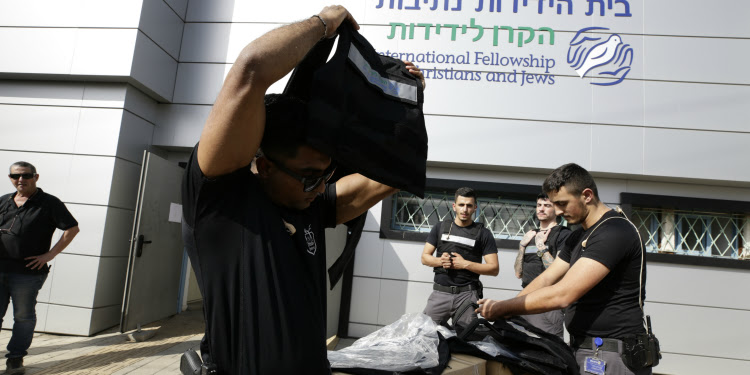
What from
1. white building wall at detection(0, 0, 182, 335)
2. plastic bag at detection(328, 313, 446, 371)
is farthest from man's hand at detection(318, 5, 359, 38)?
white building wall at detection(0, 0, 182, 335)

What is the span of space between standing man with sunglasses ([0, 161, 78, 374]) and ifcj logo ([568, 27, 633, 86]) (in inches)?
265

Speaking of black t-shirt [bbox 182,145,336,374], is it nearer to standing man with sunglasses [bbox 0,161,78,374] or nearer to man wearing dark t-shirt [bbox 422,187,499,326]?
man wearing dark t-shirt [bbox 422,187,499,326]

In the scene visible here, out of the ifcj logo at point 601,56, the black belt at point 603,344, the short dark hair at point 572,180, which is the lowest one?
the black belt at point 603,344

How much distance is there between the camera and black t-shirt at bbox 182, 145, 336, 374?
38.9 inches

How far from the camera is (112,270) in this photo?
549 cm

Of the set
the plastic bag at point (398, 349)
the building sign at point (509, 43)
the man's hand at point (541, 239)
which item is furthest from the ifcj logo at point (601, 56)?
the plastic bag at point (398, 349)

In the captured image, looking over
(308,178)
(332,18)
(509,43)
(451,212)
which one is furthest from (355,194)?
(509,43)

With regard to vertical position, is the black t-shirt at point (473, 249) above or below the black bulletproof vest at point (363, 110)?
below

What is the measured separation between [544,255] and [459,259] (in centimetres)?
84

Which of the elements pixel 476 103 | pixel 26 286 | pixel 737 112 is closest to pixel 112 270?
pixel 26 286

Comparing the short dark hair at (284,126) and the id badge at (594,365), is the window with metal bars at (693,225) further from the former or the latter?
the short dark hair at (284,126)

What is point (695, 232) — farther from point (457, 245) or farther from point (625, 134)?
point (457, 245)

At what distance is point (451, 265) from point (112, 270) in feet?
14.9

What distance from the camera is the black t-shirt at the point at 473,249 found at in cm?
419
